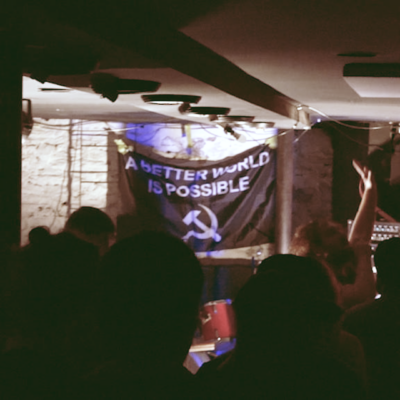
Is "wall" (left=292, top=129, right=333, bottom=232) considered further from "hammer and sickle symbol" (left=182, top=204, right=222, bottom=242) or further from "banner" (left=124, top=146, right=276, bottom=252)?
"hammer and sickle symbol" (left=182, top=204, right=222, bottom=242)

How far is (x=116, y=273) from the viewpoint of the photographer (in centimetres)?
116

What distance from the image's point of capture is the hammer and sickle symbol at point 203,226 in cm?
693

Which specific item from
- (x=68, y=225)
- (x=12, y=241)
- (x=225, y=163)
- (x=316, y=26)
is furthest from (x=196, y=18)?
(x=225, y=163)

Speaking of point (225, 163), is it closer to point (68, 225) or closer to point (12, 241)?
point (68, 225)

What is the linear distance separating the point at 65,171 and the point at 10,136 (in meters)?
5.45

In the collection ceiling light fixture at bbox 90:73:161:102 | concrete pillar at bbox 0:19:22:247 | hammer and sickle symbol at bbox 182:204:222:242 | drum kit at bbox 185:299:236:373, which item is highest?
ceiling light fixture at bbox 90:73:161:102

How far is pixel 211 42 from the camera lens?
7.79ft

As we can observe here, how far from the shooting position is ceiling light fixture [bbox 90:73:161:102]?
7.95 ft

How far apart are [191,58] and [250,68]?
2.16 ft

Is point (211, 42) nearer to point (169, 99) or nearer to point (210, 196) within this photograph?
point (169, 99)

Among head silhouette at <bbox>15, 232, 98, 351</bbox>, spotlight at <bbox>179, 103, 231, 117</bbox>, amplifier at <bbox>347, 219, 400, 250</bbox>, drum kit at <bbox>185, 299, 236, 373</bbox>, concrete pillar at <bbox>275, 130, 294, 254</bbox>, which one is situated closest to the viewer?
head silhouette at <bbox>15, 232, 98, 351</bbox>

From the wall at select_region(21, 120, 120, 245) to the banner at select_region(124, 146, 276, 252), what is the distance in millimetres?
329

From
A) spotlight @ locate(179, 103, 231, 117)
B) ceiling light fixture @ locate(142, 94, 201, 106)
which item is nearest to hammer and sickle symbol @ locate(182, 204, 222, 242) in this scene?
spotlight @ locate(179, 103, 231, 117)

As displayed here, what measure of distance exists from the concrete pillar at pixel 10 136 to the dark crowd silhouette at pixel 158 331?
91 mm
